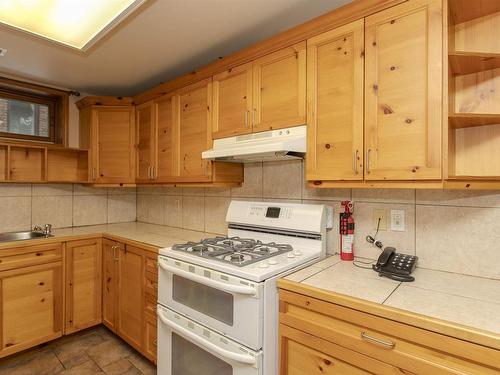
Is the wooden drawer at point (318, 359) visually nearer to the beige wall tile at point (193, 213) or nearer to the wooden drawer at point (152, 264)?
the wooden drawer at point (152, 264)

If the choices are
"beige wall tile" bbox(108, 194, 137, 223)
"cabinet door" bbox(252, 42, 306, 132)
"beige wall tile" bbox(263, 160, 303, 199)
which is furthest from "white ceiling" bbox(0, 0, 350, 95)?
"beige wall tile" bbox(108, 194, 137, 223)

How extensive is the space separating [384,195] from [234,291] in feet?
3.20

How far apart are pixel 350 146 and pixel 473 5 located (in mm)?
760

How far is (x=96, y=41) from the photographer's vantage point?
190 cm

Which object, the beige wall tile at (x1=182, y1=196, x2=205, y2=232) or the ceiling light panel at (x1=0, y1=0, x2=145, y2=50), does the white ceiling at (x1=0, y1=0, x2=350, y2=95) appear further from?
the beige wall tile at (x1=182, y1=196, x2=205, y2=232)

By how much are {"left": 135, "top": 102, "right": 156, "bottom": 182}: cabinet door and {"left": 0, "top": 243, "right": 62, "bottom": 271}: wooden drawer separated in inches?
35.7

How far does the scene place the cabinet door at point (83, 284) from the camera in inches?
94.3

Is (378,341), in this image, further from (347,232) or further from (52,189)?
(52,189)

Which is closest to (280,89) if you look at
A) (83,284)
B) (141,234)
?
(141,234)

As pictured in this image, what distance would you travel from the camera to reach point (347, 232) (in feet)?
5.38

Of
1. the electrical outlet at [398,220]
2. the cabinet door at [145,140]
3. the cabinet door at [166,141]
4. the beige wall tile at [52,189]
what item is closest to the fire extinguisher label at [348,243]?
the electrical outlet at [398,220]

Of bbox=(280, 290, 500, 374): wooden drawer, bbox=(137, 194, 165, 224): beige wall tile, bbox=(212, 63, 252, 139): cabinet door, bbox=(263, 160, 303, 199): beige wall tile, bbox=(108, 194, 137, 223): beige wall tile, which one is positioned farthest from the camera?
bbox=(108, 194, 137, 223): beige wall tile

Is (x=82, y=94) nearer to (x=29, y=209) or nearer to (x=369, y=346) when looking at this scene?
(x=29, y=209)

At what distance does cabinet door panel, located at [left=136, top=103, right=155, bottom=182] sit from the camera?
2586 mm
